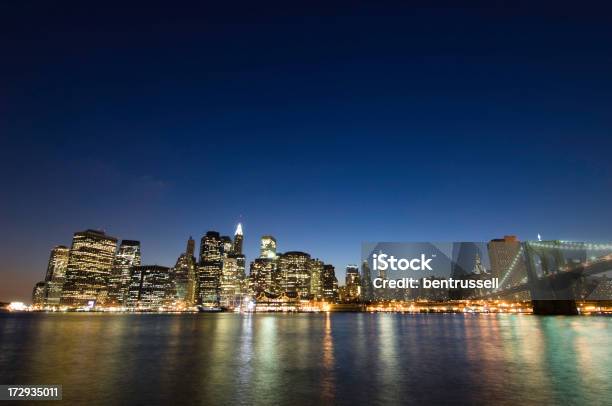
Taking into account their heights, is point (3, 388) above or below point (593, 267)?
below

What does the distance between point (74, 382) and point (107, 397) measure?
5.10 metres

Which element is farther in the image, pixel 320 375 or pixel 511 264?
pixel 511 264

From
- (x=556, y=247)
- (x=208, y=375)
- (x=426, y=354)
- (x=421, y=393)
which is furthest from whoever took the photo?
(x=556, y=247)

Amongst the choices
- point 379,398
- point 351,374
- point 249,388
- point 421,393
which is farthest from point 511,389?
point 249,388

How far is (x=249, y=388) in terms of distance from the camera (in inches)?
848

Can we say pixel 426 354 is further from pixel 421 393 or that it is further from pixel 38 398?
pixel 38 398

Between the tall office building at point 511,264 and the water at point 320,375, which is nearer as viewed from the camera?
the water at point 320,375

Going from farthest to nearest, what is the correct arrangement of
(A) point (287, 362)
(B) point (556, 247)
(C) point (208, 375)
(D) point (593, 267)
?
1. (B) point (556, 247)
2. (D) point (593, 267)
3. (A) point (287, 362)
4. (C) point (208, 375)

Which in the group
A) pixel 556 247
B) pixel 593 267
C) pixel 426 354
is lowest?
pixel 426 354

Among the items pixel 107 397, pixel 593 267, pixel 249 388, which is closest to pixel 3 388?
pixel 107 397

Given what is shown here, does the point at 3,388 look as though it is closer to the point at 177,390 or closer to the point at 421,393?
the point at 177,390

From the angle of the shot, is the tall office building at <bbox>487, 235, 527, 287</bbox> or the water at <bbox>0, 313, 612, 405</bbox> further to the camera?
the tall office building at <bbox>487, 235, 527, 287</bbox>

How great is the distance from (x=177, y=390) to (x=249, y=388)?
3617mm

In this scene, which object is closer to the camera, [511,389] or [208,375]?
[511,389]
